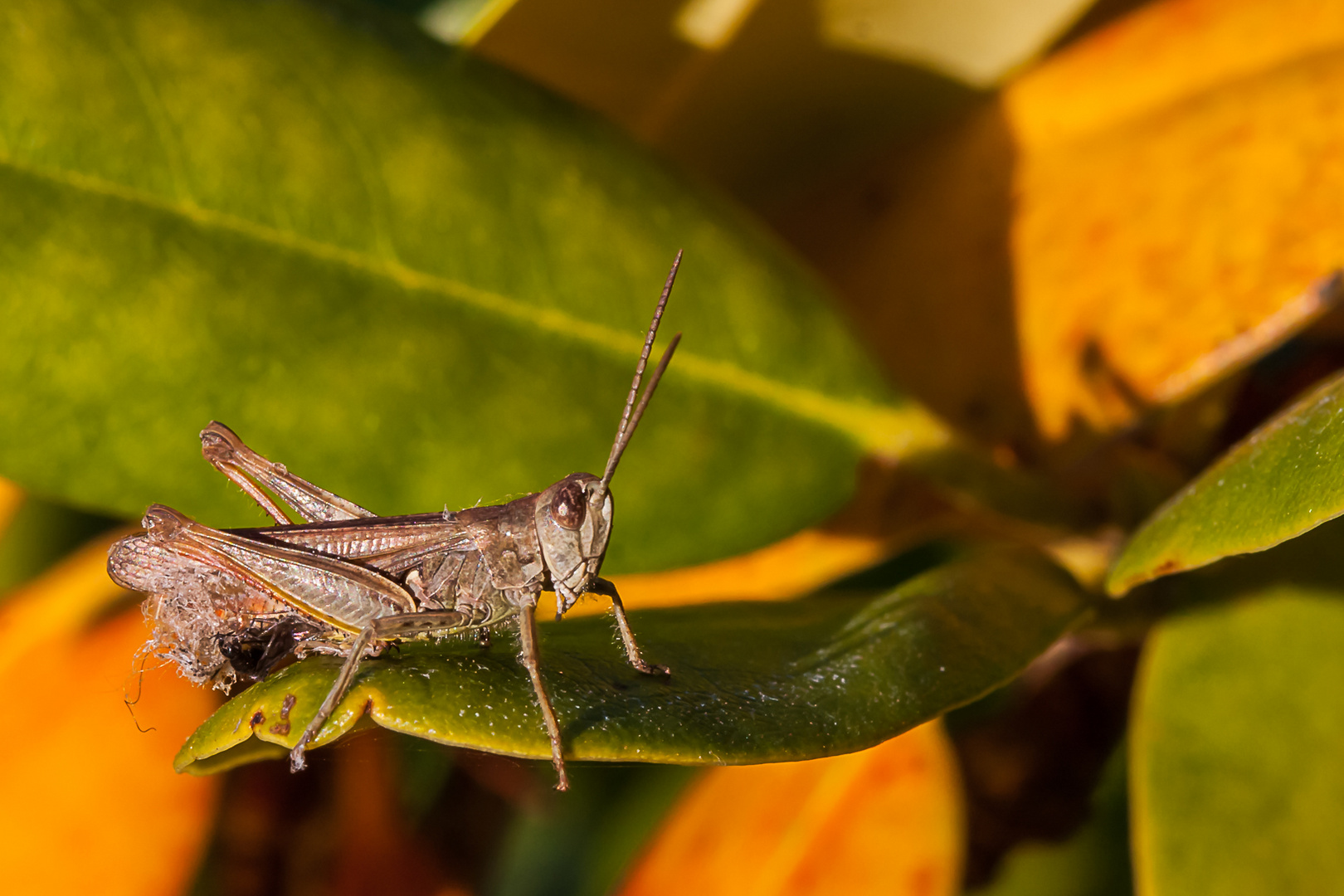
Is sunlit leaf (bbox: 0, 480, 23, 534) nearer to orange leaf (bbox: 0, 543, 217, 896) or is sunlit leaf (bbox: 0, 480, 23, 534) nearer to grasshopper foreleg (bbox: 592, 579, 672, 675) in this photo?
orange leaf (bbox: 0, 543, 217, 896)

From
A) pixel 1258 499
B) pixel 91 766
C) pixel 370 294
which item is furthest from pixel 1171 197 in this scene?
pixel 91 766

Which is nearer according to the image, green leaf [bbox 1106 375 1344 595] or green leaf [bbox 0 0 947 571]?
green leaf [bbox 1106 375 1344 595]

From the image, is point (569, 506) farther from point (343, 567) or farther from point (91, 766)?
point (91, 766)

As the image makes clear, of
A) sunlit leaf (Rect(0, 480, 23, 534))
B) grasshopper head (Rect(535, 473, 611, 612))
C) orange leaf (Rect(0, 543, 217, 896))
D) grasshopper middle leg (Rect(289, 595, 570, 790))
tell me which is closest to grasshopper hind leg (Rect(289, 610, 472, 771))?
grasshopper middle leg (Rect(289, 595, 570, 790))

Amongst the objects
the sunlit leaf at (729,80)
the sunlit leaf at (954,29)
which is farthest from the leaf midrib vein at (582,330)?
the sunlit leaf at (954,29)

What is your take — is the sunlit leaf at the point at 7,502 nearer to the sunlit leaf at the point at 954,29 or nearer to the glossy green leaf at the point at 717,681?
the glossy green leaf at the point at 717,681
